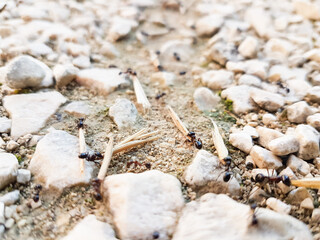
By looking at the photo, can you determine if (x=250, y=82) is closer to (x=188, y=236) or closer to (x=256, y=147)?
(x=256, y=147)

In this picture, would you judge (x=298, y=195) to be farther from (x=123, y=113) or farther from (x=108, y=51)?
(x=108, y=51)

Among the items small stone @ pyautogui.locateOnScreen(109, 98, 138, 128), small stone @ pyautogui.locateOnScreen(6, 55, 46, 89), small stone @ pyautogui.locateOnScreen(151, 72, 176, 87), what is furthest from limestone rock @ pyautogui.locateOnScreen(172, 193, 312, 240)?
small stone @ pyautogui.locateOnScreen(6, 55, 46, 89)

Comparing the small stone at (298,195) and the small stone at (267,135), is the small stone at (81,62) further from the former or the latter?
the small stone at (298,195)

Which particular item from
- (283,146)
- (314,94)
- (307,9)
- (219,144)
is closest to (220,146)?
(219,144)

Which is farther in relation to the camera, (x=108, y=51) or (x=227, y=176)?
(x=108, y=51)

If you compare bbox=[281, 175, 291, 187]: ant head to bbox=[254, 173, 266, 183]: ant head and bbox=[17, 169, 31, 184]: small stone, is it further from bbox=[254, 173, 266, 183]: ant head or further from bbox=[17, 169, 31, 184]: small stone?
bbox=[17, 169, 31, 184]: small stone

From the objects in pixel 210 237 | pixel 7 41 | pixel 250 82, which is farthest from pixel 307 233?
pixel 7 41

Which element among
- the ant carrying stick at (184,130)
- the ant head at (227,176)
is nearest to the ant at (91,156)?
the ant carrying stick at (184,130)
